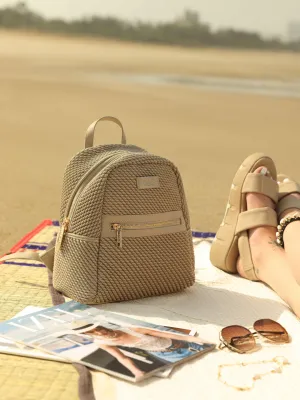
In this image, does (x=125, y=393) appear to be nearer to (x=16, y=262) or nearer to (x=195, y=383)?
(x=195, y=383)

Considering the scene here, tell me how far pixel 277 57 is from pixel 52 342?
11.1 m

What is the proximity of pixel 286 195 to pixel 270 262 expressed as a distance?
0.27 meters

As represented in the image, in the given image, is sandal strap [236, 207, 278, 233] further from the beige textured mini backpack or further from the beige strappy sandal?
the beige textured mini backpack

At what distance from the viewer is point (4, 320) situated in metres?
1.57

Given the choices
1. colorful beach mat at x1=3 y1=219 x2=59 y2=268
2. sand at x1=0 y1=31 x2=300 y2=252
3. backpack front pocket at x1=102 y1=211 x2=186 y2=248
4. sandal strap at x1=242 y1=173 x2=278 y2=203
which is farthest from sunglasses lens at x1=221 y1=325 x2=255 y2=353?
sand at x1=0 y1=31 x2=300 y2=252

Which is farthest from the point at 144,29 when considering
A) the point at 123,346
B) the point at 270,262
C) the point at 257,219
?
the point at 123,346

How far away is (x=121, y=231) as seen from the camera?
167cm

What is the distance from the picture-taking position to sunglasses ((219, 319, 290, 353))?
1452 millimetres

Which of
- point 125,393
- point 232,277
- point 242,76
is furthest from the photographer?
point 242,76

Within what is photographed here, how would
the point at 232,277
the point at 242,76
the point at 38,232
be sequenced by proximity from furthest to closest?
the point at 242,76 < the point at 38,232 < the point at 232,277

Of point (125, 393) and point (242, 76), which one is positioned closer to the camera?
point (125, 393)

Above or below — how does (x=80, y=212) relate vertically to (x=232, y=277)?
above

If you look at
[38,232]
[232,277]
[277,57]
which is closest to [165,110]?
[38,232]

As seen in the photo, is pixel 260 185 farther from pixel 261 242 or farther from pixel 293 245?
pixel 293 245
